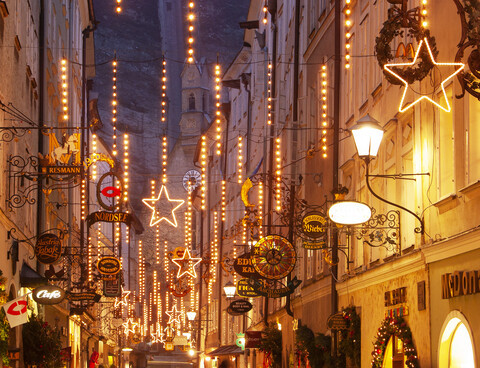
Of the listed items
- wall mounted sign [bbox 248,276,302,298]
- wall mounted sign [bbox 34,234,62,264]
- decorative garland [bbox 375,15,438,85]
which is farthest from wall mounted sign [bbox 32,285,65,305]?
decorative garland [bbox 375,15,438,85]

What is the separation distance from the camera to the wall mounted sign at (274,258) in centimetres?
2152

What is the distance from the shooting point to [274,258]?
21.6m

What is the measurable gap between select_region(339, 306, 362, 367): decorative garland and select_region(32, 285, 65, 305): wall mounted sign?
700 centimetres

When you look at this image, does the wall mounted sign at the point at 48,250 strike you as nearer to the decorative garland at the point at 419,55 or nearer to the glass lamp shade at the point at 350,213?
the glass lamp shade at the point at 350,213

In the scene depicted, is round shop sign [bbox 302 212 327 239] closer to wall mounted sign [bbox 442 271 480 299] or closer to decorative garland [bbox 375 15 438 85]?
wall mounted sign [bbox 442 271 480 299]

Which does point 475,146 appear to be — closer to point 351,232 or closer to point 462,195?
point 462,195

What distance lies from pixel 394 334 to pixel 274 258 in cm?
694

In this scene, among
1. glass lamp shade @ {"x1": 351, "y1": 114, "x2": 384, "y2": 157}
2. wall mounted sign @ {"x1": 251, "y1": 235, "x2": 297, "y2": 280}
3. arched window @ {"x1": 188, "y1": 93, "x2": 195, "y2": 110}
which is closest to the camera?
glass lamp shade @ {"x1": 351, "y1": 114, "x2": 384, "y2": 157}

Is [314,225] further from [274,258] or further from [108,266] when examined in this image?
[108,266]

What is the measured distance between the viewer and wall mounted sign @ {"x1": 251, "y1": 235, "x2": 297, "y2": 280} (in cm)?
2152

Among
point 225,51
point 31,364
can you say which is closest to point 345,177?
point 31,364

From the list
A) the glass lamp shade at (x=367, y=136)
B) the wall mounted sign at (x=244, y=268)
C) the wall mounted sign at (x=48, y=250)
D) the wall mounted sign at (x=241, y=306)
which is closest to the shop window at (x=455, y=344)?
the glass lamp shade at (x=367, y=136)

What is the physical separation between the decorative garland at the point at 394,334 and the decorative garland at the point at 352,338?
83.4 inches

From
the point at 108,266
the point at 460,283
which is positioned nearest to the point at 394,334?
the point at 460,283
